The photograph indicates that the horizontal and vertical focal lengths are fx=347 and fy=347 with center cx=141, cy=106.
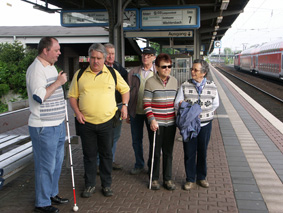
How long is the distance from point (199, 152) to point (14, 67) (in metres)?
12.7

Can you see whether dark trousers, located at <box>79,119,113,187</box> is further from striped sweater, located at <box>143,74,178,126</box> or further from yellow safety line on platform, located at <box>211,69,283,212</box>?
yellow safety line on platform, located at <box>211,69,283,212</box>

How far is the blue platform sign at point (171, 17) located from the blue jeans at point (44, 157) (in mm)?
7680

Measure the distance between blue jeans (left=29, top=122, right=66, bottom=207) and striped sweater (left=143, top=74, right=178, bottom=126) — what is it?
1.17 m

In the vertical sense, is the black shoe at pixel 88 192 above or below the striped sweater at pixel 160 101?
below

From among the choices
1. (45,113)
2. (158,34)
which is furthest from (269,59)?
(45,113)

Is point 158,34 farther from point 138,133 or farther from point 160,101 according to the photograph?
point 160,101

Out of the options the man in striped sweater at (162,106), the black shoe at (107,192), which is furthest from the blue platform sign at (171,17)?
the black shoe at (107,192)

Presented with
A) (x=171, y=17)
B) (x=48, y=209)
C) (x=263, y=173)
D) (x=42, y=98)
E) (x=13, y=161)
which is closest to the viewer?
(x=42, y=98)

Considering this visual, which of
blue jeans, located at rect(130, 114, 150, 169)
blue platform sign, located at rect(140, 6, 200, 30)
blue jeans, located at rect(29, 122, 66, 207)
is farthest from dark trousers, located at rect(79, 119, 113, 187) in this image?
blue platform sign, located at rect(140, 6, 200, 30)

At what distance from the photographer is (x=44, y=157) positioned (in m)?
3.84

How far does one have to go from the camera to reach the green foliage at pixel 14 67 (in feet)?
48.7

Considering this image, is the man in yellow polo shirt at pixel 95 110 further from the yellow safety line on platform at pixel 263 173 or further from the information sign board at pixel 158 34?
the information sign board at pixel 158 34

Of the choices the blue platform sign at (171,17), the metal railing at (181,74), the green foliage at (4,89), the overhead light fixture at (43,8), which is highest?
the overhead light fixture at (43,8)

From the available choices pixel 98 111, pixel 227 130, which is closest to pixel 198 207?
pixel 98 111
